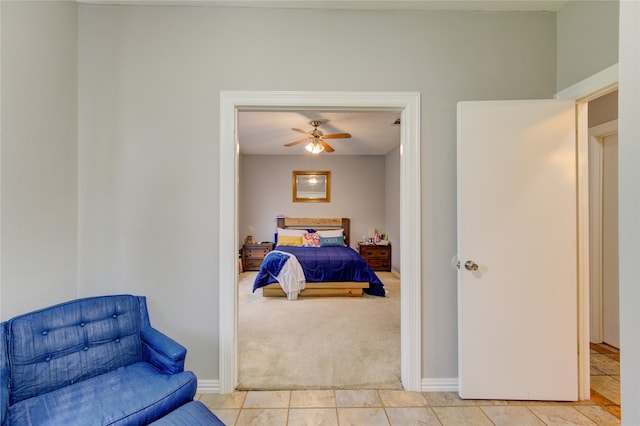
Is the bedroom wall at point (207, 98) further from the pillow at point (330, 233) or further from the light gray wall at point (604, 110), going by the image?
the pillow at point (330, 233)

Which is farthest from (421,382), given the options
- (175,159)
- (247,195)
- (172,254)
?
(247,195)

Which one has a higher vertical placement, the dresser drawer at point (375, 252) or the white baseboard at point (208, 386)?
the dresser drawer at point (375, 252)

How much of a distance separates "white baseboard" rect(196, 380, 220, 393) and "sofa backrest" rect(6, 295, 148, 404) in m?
0.51

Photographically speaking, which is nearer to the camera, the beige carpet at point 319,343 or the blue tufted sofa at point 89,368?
the blue tufted sofa at point 89,368

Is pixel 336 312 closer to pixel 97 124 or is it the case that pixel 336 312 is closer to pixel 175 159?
pixel 175 159

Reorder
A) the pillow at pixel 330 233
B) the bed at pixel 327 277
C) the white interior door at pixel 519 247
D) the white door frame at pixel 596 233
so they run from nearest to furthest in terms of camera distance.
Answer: the white interior door at pixel 519 247, the white door frame at pixel 596 233, the bed at pixel 327 277, the pillow at pixel 330 233

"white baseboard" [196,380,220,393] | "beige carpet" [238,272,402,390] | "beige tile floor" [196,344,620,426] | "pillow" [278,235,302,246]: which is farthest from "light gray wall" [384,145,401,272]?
"white baseboard" [196,380,220,393]

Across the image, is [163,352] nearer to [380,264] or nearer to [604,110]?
[604,110]

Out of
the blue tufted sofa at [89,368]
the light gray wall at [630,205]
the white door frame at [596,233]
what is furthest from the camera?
the white door frame at [596,233]

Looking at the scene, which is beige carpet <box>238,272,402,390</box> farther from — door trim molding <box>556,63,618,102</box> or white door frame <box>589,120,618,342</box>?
door trim molding <box>556,63,618,102</box>

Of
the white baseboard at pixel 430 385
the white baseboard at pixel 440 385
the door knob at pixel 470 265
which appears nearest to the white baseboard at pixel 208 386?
the white baseboard at pixel 430 385

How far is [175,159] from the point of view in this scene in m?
2.02

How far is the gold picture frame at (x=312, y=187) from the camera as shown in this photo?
6473 mm

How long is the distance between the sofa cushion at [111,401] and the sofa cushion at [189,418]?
0.26 ft
